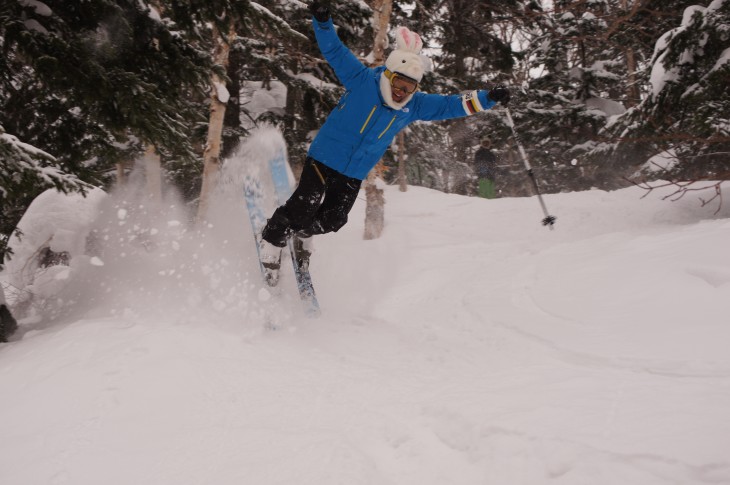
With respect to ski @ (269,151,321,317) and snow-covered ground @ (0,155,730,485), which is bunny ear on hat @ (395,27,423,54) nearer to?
ski @ (269,151,321,317)

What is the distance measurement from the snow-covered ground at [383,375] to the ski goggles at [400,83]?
226cm

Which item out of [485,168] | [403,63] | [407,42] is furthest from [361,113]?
[485,168]

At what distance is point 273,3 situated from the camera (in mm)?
7293

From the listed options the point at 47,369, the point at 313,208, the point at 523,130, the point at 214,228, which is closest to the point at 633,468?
the point at 47,369

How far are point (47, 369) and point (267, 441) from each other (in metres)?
1.47

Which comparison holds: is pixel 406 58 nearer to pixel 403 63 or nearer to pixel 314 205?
pixel 403 63

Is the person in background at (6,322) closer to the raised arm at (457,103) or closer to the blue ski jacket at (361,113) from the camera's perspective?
the blue ski jacket at (361,113)

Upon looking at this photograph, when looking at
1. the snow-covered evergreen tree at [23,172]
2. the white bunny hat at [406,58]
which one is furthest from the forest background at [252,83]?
the white bunny hat at [406,58]

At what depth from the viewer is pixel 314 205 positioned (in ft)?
14.5

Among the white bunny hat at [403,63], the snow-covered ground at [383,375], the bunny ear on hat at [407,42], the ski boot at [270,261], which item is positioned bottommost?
the snow-covered ground at [383,375]

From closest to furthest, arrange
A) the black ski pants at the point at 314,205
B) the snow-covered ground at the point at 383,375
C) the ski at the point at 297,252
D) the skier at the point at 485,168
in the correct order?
the snow-covered ground at the point at 383,375, the black ski pants at the point at 314,205, the ski at the point at 297,252, the skier at the point at 485,168

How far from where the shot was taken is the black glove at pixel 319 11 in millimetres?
3713

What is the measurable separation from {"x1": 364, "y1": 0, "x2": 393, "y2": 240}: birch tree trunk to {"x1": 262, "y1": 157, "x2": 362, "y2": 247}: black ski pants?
131 inches

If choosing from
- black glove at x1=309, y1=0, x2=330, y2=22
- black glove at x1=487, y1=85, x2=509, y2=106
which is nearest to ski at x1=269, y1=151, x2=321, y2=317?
black glove at x1=309, y1=0, x2=330, y2=22
